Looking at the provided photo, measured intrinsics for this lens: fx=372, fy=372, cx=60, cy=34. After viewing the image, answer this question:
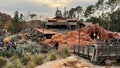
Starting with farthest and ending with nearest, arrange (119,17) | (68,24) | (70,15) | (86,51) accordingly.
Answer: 1. (70,15)
2. (119,17)
3. (68,24)
4. (86,51)

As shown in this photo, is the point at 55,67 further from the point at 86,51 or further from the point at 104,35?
the point at 104,35

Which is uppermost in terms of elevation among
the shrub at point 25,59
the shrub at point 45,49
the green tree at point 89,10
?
Answer: the green tree at point 89,10

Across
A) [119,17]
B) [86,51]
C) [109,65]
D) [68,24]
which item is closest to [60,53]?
[86,51]

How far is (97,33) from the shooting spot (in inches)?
2067

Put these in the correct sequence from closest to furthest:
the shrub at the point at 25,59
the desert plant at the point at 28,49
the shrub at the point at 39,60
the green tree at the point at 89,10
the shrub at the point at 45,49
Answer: the shrub at the point at 39,60 < the shrub at the point at 25,59 < the desert plant at the point at 28,49 < the shrub at the point at 45,49 < the green tree at the point at 89,10

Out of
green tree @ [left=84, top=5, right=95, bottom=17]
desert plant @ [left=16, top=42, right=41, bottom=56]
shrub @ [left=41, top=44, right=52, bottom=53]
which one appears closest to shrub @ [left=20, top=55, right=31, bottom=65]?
desert plant @ [left=16, top=42, right=41, bottom=56]

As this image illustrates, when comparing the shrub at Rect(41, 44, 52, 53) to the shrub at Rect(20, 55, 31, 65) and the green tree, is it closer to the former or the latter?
the shrub at Rect(20, 55, 31, 65)

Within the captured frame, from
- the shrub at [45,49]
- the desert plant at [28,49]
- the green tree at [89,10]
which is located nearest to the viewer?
the desert plant at [28,49]

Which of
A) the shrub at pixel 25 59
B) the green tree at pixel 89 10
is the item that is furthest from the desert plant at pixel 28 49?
the green tree at pixel 89 10

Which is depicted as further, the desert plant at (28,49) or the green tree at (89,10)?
the green tree at (89,10)

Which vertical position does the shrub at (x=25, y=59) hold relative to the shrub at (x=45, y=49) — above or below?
below

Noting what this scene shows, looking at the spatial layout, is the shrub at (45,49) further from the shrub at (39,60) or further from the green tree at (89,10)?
the green tree at (89,10)

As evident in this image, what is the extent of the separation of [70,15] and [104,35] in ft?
220

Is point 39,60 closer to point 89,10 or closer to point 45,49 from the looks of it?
point 45,49
